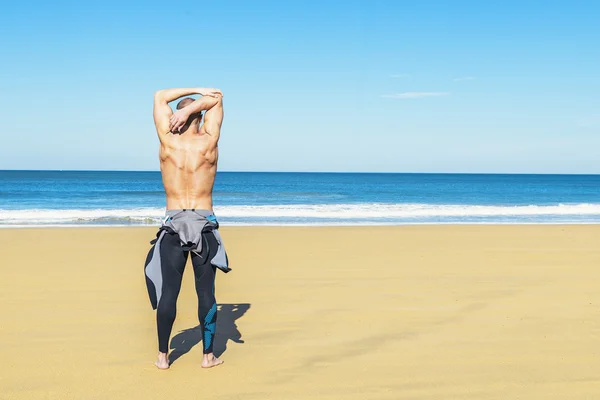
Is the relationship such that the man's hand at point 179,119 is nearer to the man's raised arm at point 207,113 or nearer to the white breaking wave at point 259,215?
the man's raised arm at point 207,113

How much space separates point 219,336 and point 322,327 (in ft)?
3.28

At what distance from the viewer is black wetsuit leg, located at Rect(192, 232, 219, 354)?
178 inches

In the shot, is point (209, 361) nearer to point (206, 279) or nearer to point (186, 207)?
point (206, 279)

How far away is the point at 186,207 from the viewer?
4.58 metres

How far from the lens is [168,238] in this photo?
178 inches

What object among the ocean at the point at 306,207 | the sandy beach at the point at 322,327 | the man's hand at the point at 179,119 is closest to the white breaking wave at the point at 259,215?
the ocean at the point at 306,207

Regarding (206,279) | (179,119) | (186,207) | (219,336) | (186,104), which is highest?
(186,104)

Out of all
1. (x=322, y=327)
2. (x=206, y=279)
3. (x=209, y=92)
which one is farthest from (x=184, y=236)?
(x=322, y=327)

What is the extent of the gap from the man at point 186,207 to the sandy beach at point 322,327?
1.84 feet

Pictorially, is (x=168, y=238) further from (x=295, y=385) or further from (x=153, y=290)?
(x=295, y=385)

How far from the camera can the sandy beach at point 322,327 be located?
14.3 ft

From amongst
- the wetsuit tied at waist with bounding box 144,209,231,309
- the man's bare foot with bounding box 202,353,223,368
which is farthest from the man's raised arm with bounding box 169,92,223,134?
the man's bare foot with bounding box 202,353,223,368

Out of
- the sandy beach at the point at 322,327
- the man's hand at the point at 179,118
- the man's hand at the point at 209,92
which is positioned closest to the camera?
the sandy beach at the point at 322,327

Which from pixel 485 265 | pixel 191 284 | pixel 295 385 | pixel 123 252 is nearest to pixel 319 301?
pixel 191 284
